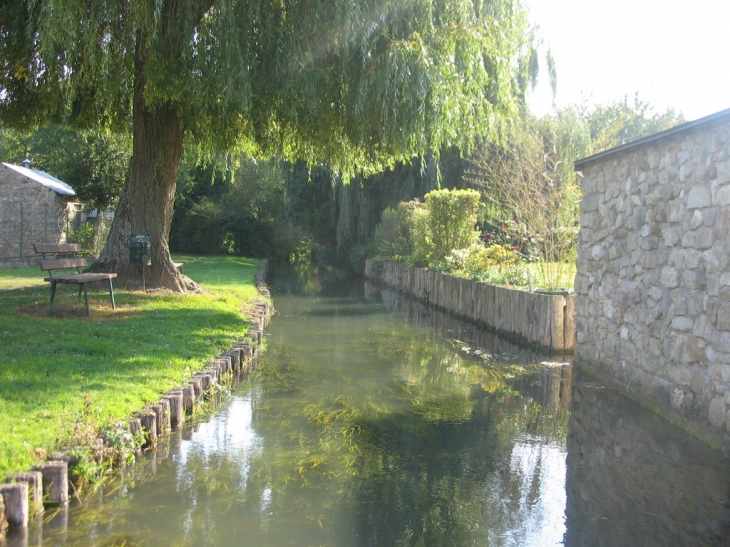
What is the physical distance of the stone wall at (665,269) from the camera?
19.3ft

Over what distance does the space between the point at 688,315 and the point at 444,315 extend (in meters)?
9.52

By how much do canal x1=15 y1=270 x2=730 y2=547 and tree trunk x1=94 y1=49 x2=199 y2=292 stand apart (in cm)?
529

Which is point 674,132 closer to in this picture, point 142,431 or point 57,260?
point 142,431

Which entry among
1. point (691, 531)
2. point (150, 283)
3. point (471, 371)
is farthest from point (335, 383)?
point (150, 283)

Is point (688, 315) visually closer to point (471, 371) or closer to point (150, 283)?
point (471, 371)

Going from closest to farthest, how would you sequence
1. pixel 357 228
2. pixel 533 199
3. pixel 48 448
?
pixel 48 448 < pixel 533 199 < pixel 357 228

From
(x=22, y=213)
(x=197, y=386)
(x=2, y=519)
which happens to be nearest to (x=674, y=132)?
(x=197, y=386)

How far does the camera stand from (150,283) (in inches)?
522

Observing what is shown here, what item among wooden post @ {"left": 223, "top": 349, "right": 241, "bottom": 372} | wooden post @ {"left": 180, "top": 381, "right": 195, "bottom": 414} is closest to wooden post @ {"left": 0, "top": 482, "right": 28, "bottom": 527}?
wooden post @ {"left": 180, "top": 381, "right": 195, "bottom": 414}

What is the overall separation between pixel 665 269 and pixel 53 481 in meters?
5.86

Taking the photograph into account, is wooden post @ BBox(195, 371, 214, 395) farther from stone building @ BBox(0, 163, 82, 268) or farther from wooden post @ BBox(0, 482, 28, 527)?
stone building @ BBox(0, 163, 82, 268)

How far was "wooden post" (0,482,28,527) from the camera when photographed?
158 inches

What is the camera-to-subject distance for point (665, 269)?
22.7 feet

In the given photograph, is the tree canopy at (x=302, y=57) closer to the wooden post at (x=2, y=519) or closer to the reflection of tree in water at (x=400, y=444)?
the reflection of tree in water at (x=400, y=444)
